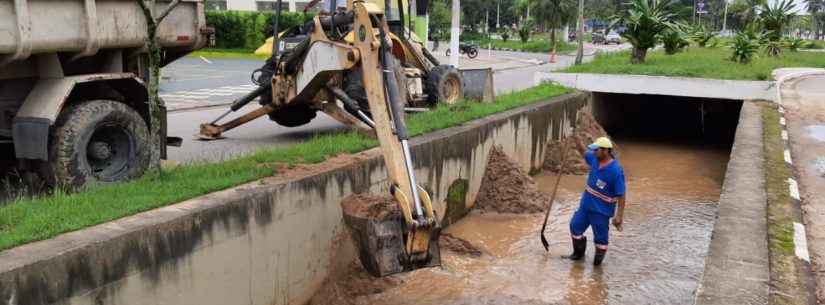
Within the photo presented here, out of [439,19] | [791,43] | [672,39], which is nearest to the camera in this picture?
[672,39]

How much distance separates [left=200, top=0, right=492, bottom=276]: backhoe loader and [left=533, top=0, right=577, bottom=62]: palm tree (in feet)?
131

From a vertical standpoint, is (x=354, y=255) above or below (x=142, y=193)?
below

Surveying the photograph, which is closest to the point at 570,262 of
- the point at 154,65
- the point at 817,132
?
the point at 154,65

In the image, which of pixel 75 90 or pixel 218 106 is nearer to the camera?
pixel 75 90

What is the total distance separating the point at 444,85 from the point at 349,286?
5.98 meters

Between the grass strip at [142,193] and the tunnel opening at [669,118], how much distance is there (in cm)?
1290

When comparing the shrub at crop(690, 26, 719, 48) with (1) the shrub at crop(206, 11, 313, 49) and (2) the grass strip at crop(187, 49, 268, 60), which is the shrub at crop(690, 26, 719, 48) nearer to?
(2) the grass strip at crop(187, 49, 268, 60)

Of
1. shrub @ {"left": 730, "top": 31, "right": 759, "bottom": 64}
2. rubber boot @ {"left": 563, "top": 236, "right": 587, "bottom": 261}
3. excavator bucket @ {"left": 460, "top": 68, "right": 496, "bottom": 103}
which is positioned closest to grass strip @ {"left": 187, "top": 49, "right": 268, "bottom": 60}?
shrub @ {"left": 730, "top": 31, "right": 759, "bottom": 64}

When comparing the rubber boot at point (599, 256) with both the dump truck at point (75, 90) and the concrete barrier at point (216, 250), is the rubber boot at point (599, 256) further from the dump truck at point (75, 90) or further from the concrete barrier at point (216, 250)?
the dump truck at point (75, 90)

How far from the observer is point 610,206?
831 centimetres

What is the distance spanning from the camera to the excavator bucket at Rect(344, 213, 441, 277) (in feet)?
20.7

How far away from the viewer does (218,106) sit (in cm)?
1698

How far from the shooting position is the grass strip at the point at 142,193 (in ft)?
17.4

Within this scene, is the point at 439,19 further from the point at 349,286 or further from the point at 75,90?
the point at 75,90
